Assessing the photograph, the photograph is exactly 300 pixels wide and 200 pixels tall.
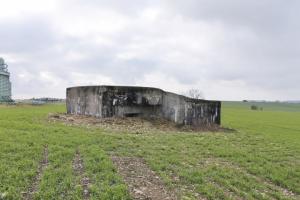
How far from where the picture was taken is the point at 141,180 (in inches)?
294

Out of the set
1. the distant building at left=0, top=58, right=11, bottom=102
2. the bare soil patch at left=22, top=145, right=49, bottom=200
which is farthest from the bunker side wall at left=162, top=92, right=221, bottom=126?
the distant building at left=0, top=58, right=11, bottom=102

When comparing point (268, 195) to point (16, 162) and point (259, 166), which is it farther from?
Answer: point (16, 162)

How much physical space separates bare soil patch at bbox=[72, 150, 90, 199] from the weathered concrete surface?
32.8 ft

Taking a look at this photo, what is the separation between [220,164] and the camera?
390 inches

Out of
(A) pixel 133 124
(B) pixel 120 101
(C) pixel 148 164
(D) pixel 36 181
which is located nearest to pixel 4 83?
(B) pixel 120 101

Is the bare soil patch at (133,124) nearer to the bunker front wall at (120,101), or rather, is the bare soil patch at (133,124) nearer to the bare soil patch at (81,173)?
the bunker front wall at (120,101)

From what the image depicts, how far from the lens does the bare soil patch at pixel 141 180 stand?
21.9 feet

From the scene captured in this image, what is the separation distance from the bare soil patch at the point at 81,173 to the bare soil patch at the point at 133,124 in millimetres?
7108

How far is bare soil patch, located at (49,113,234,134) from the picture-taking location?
661 inches

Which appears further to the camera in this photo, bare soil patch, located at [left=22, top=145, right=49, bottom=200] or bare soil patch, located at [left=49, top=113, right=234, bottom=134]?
bare soil patch, located at [left=49, top=113, right=234, bottom=134]

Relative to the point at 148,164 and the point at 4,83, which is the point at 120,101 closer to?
the point at 148,164

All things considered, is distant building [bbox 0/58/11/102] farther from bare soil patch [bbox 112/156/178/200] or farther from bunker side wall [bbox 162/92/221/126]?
bare soil patch [bbox 112/156/178/200]

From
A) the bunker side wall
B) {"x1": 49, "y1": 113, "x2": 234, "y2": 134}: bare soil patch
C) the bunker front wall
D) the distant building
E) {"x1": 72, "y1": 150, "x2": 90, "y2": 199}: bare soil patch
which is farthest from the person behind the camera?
the distant building

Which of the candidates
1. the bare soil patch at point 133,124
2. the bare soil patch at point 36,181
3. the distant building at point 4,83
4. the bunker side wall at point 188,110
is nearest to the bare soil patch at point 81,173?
the bare soil patch at point 36,181
